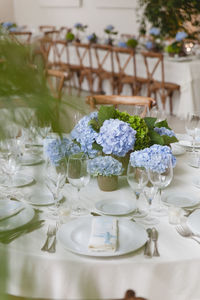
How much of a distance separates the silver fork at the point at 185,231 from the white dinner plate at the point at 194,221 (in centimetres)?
1

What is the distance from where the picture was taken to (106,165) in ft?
4.81

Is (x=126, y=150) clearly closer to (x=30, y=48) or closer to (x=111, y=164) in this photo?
(x=111, y=164)

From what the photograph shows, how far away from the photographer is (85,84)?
24.0 feet

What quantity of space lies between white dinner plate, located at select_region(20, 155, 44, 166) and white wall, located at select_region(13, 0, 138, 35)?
7224 mm

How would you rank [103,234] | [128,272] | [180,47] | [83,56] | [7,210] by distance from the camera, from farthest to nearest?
[83,56]
[180,47]
[103,234]
[128,272]
[7,210]

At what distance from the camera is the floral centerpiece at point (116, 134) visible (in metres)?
1.48

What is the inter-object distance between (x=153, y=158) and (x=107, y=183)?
0.21 meters

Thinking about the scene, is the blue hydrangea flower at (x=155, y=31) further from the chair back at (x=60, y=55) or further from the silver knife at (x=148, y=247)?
the silver knife at (x=148, y=247)

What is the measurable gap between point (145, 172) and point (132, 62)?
4.44m

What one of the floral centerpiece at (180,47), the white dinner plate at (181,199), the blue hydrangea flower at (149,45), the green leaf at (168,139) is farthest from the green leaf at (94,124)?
the blue hydrangea flower at (149,45)

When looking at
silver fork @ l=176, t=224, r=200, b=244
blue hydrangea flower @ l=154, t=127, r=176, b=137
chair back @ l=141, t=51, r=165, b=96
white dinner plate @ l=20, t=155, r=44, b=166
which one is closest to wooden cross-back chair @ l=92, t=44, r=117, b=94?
chair back @ l=141, t=51, r=165, b=96

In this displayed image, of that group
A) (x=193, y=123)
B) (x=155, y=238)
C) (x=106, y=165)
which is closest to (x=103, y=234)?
(x=155, y=238)

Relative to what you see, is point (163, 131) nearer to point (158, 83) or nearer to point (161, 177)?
point (161, 177)

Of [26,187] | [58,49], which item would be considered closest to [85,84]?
[58,49]
